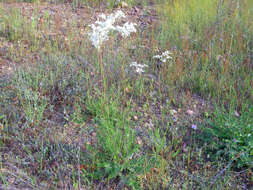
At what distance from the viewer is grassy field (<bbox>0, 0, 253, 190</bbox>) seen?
2445 millimetres

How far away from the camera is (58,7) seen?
18.6ft

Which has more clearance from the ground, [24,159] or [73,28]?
[73,28]

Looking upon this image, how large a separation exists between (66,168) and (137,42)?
2.75 m

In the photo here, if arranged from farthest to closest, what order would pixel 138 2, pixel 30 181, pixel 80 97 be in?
1. pixel 138 2
2. pixel 80 97
3. pixel 30 181

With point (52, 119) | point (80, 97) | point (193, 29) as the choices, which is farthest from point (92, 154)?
point (193, 29)

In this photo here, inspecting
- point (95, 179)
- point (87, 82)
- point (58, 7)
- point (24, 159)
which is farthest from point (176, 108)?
point (58, 7)

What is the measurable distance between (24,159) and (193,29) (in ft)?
12.5

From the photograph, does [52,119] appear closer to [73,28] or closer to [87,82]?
[87,82]

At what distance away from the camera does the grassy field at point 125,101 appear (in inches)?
96.3

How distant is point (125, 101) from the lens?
3.36 m

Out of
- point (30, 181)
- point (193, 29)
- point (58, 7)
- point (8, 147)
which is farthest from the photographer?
point (58, 7)

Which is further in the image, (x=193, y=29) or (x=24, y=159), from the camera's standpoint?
(x=193, y=29)

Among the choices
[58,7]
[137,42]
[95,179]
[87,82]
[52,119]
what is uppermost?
[58,7]

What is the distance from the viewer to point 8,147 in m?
2.65
